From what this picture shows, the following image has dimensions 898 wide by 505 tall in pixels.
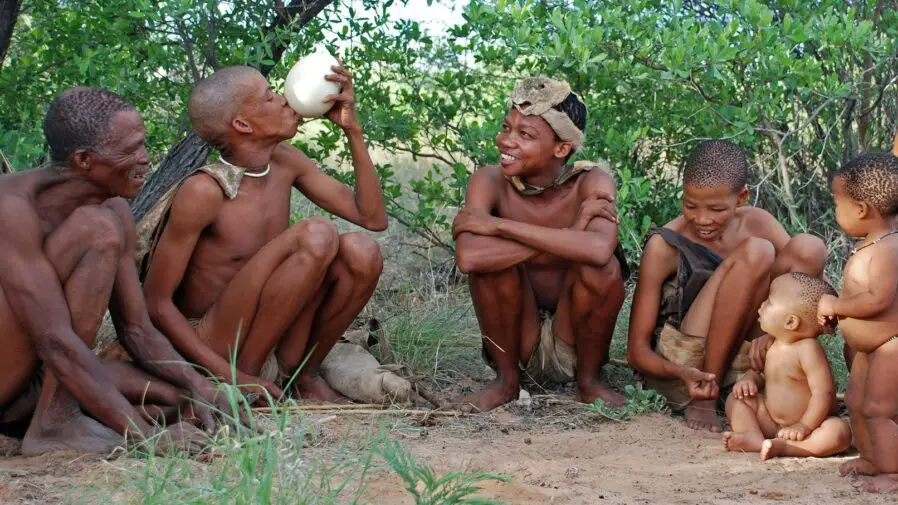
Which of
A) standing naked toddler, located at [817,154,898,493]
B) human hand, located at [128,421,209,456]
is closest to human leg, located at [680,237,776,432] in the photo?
standing naked toddler, located at [817,154,898,493]

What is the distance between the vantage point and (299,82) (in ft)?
14.0

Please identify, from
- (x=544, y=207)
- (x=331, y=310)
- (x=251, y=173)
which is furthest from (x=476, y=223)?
(x=251, y=173)

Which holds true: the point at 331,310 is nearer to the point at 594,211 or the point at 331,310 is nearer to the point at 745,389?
the point at 594,211

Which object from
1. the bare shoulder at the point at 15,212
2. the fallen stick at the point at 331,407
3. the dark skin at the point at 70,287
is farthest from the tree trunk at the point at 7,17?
the fallen stick at the point at 331,407

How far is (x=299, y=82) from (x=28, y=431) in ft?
5.08

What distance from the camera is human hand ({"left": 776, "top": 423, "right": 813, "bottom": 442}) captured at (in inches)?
149

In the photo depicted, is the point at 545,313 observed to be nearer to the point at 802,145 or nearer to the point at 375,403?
the point at 375,403

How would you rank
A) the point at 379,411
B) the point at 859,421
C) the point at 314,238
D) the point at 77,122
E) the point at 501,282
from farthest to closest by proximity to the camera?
the point at 501,282 → the point at 379,411 → the point at 314,238 → the point at 77,122 → the point at 859,421

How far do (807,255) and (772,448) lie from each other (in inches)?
32.5

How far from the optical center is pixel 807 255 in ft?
13.8

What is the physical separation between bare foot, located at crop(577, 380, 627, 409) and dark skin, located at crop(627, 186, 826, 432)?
0.16 meters

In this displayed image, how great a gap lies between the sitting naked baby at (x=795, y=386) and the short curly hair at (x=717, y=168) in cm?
60

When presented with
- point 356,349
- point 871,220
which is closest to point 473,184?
point 356,349

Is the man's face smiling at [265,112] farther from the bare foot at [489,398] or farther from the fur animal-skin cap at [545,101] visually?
the bare foot at [489,398]
